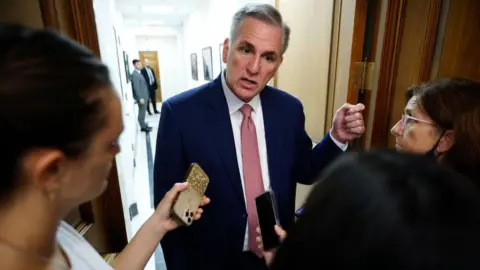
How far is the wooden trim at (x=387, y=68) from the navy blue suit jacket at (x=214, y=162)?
0.24 meters

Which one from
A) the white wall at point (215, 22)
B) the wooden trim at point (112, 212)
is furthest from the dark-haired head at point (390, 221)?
the white wall at point (215, 22)

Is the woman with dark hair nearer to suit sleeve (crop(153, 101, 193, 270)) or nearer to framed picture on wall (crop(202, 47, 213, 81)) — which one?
suit sleeve (crop(153, 101, 193, 270))

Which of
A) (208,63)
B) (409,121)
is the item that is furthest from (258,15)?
(208,63)

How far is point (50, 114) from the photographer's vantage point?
1.16ft

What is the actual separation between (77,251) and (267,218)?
54 cm

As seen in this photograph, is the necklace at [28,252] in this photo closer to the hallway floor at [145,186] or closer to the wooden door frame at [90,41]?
the wooden door frame at [90,41]

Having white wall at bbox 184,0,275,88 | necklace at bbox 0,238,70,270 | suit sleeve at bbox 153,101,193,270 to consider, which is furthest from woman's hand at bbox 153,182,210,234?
white wall at bbox 184,0,275,88

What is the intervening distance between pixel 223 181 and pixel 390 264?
2.48 ft

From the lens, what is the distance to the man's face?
96 centimetres

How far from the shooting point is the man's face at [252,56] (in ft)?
3.14

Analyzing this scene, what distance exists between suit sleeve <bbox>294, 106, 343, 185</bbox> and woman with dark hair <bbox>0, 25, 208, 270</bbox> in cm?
81

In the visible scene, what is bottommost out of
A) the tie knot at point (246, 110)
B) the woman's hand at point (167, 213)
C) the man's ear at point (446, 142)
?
the woman's hand at point (167, 213)

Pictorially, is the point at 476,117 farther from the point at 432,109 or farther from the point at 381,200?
the point at 381,200

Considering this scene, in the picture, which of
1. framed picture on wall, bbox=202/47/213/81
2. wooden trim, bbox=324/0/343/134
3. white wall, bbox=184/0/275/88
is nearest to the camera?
wooden trim, bbox=324/0/343/134
